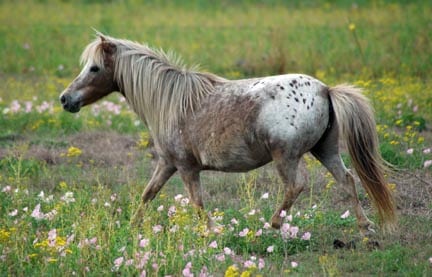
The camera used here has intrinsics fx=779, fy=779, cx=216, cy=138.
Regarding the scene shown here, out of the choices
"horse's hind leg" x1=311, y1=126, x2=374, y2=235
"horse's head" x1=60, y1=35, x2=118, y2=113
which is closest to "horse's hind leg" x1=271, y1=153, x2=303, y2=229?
"horse's hind leg" x1=311, y1=126, x2=374, y2=235

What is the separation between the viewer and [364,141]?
6410 millimetres

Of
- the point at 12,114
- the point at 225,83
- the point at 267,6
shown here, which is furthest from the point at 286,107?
the point at 267,6

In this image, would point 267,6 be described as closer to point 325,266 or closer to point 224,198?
point 224,198

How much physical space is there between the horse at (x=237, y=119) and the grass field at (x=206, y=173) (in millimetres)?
270

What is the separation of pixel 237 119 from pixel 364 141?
3.48ft

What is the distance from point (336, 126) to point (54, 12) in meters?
15.0

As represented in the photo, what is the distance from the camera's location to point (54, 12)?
66.3ft

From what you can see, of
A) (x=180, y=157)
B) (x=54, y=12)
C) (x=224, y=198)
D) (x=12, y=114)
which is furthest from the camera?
(x=54, y=12)

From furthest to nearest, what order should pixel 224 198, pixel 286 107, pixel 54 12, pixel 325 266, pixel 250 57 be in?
pixel 54 12 → pixel 250 57 → pixel 224 198 → pixel 286 107 → pixel 325 266

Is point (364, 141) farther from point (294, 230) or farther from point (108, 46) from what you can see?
point (108, 46)

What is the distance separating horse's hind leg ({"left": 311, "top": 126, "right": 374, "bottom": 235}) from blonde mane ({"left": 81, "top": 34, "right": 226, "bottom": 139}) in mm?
1100

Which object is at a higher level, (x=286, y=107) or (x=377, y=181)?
(x=286, y=107)

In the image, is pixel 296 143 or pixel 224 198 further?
pixel 224 198

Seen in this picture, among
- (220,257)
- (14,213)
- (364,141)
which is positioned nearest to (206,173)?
(364,141)
